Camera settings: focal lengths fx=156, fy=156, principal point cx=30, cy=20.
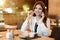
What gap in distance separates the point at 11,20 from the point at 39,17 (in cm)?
239

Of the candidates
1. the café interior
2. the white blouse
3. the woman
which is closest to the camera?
the white blouse

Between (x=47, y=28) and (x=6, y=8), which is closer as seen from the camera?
(x=47, y=28)

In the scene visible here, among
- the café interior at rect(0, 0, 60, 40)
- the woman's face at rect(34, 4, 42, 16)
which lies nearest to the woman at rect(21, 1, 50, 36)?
the woman's face at rect(34, 4, 42, 16)

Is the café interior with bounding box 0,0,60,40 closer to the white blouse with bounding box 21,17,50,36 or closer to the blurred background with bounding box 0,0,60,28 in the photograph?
the blurred background with bounding box 0,0,60,28

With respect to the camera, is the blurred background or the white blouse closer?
the white blouse

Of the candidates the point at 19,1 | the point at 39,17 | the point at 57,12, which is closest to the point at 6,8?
the point at 19,1

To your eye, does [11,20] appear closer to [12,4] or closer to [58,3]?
[12,4]

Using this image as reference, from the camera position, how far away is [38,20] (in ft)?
7.61

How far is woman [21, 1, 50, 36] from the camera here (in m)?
2.25

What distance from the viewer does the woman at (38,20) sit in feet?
7.38

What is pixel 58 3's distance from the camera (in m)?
4.41

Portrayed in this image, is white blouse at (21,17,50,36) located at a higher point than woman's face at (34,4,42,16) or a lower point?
lower

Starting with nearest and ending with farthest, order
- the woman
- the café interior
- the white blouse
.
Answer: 1. the white blouse
2. the woman
3. the café interior

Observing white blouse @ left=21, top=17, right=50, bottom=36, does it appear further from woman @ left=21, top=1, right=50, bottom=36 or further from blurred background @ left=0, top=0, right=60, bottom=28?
blurred background @ left=0, top=0, right=60, bottom=28
